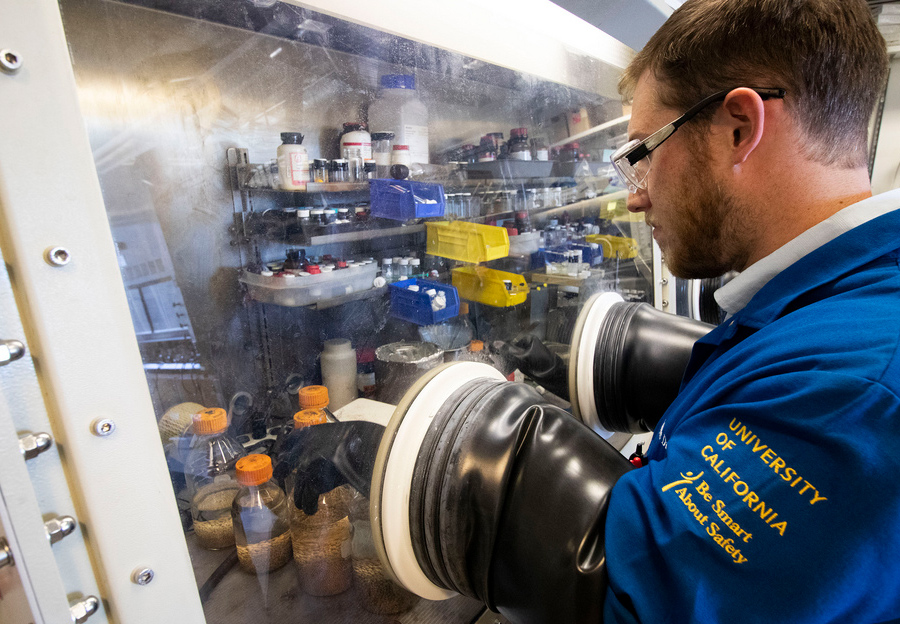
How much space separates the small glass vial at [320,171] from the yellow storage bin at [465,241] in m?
0.29

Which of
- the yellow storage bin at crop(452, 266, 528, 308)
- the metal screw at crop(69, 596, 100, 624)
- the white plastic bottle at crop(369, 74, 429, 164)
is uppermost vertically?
the white plastic bottle at crop(369, 74, 429, 164)

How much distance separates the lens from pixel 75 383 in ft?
1.55

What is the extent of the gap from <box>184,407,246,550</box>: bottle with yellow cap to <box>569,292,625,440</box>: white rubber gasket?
0.87 metres

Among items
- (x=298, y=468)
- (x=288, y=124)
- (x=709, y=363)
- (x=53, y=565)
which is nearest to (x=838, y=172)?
(x=709, y=363)

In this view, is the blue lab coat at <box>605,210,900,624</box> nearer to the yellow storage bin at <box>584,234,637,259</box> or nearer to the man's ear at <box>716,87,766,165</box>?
the man's ear at <box>716,87,766,165</box>

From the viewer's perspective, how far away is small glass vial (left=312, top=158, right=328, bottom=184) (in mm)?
854

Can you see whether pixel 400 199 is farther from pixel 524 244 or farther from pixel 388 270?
pixel 524 244

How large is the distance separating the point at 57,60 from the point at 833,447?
0.80m

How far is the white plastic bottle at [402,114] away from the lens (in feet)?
3.01

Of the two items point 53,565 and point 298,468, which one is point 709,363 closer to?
point 298,468

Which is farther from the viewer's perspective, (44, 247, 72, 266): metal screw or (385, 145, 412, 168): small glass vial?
(385, 145, 412, 168): small glass vial

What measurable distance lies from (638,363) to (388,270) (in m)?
0.72

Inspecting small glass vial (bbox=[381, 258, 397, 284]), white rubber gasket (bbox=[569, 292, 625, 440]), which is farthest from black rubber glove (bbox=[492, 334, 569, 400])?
small glass vial (bbox=[381, 258, 397, 284])

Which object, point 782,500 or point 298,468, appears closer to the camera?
point 782,500
